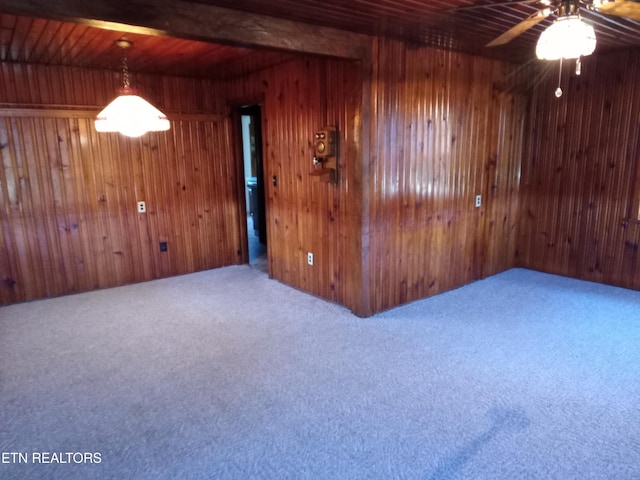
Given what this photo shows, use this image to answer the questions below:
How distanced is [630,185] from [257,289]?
4102 mm

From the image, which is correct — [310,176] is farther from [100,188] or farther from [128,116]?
[100,188]

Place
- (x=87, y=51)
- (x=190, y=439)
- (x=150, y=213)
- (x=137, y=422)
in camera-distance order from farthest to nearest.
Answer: (x=150, y=213) → (x=87, y=51) → (x=137, y=422) → (x=190, y=439)

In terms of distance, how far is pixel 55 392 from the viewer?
260 centimetres

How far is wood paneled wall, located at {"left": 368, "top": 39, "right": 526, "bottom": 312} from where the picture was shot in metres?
3.62

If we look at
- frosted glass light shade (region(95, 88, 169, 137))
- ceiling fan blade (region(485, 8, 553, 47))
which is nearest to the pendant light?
frosted glass light shade (region(95, 88, 169, 137))

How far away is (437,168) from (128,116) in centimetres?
292

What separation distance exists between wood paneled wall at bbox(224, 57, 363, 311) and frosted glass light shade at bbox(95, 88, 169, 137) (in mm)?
1320

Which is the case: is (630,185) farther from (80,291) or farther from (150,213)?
(80,291)

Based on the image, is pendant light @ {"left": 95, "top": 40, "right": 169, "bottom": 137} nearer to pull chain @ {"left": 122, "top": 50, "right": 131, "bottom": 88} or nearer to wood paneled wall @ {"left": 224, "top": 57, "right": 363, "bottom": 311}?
pull chain @ {"left": 122, "top": 50, "right": 131, "bottom": 88}

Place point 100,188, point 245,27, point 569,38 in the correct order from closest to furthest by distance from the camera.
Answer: point 569,38
point 245,27
point 100,188

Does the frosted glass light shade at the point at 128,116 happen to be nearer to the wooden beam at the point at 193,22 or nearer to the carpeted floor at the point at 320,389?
the wooden beam at the point at 193,22

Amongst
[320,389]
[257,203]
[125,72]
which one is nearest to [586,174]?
[320,389]

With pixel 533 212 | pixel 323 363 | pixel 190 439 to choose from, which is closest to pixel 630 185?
pixel 533 212

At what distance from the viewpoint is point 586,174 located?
4570mm
